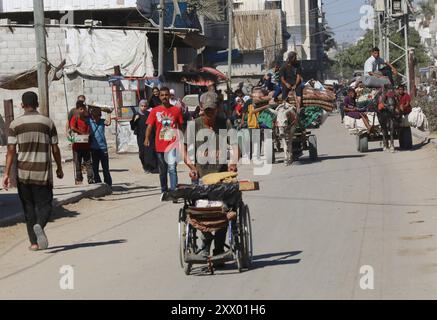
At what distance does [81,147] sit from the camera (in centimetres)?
1961

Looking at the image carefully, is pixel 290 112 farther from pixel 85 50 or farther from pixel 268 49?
pixel 268 49

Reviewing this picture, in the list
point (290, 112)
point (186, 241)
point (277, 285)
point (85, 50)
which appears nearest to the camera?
point (277, 285)

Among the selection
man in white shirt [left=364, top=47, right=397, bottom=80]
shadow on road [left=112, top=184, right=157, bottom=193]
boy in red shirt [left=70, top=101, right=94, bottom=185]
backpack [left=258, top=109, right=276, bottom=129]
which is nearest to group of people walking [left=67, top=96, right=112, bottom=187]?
boy in red shirt [left=70, top=101, right=94, bottom=185]

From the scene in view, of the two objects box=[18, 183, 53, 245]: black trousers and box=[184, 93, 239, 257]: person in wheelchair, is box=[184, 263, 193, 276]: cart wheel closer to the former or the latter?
box=[184, 93, 239, 257]: person in wheelchair

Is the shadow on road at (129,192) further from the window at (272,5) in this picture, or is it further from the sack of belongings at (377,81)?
the window at (272,5)

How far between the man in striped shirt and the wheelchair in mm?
2636

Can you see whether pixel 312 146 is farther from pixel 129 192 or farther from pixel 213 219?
pixel 213 219

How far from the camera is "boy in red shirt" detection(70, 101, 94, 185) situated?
1941 centimetres

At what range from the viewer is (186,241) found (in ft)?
32.9

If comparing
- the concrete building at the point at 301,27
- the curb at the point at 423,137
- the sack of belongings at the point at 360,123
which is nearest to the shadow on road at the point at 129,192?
the sack of belongings at the point at 360,123

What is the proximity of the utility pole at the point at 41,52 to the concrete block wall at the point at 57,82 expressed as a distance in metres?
19.4
